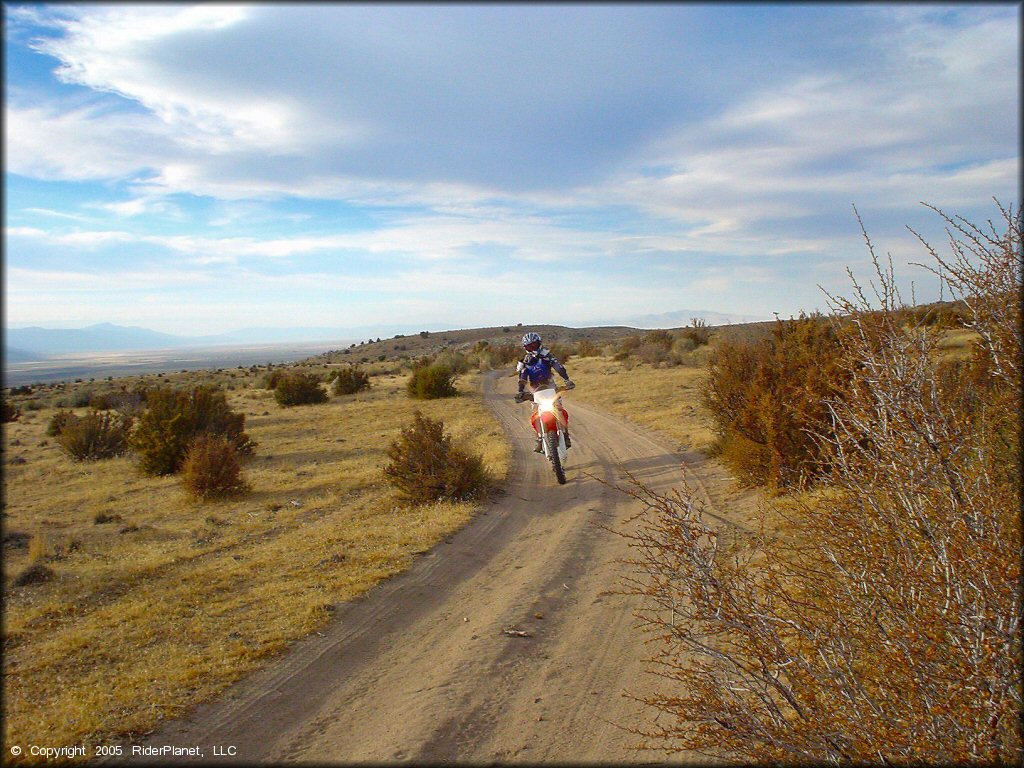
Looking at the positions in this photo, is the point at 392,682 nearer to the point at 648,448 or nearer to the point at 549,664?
the point at 549,664

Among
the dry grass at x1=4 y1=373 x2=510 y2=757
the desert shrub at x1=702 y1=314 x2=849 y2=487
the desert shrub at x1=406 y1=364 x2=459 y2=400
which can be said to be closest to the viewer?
the dry grass at x1=4 y1=373 x2=510 y2=757

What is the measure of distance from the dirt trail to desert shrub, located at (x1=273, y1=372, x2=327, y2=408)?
20.1 meters

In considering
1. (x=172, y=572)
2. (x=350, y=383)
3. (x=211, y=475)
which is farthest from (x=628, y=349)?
(x=172, y=572)

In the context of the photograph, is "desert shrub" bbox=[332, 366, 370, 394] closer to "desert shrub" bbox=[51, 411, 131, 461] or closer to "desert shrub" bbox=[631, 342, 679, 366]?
"desert shrub" bbox=[51, 411, 131, 461]

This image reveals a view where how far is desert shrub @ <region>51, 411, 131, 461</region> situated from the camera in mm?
16156

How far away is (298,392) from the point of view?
25500 millimetres

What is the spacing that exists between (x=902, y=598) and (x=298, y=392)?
25372 mm

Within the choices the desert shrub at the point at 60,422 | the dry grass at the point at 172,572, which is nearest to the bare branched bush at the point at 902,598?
the dry grass at the point at 172,572

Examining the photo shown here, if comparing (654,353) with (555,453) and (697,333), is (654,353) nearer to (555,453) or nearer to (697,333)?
(697,333)

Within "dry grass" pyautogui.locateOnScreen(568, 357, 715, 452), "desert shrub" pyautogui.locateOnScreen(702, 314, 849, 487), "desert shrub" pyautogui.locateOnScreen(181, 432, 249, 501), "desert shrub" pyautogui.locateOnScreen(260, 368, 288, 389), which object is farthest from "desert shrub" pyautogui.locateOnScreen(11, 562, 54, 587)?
"desert shrub" pyautogui.locateOnScreen(260, 368, 288, 389)

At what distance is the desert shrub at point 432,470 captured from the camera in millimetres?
8938

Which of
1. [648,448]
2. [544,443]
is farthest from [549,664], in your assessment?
[648,448]

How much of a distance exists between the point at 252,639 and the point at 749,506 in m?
5.91

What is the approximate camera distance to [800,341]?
847 cm
